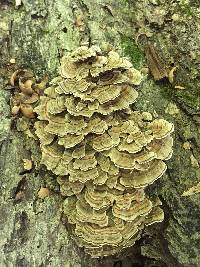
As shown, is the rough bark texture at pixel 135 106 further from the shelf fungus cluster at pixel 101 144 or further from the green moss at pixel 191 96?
the shelf fungus cluster at pixel 101 144

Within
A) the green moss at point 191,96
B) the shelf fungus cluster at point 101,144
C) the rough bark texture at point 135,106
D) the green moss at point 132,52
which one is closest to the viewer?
the shelf fungus cluster at point 101,144

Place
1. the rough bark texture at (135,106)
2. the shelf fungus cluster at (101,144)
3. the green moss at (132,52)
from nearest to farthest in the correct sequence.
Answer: the shelf fungus cluster at (101,144) < the rough bark texture at (135,106) < the green moss at (132,52)

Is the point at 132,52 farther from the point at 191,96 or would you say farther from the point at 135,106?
the point at 191,96

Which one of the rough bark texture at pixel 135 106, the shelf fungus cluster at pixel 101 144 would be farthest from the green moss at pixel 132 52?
the shelf fungus cluster at pixel 101 144

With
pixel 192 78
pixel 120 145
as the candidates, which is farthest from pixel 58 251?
pixel 192 78

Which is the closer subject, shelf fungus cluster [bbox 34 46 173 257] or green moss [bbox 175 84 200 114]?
shelf fungus cluster [bbox 34 46 173 257]

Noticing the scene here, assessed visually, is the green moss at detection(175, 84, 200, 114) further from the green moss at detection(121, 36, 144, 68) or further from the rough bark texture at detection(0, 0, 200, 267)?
the green moss at detection(121, 36, 144, 68)

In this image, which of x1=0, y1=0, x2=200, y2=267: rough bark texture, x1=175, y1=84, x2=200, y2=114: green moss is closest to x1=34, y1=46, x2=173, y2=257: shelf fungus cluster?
x1=0, y1=0, x2=200, y2=267: rough bark texture
